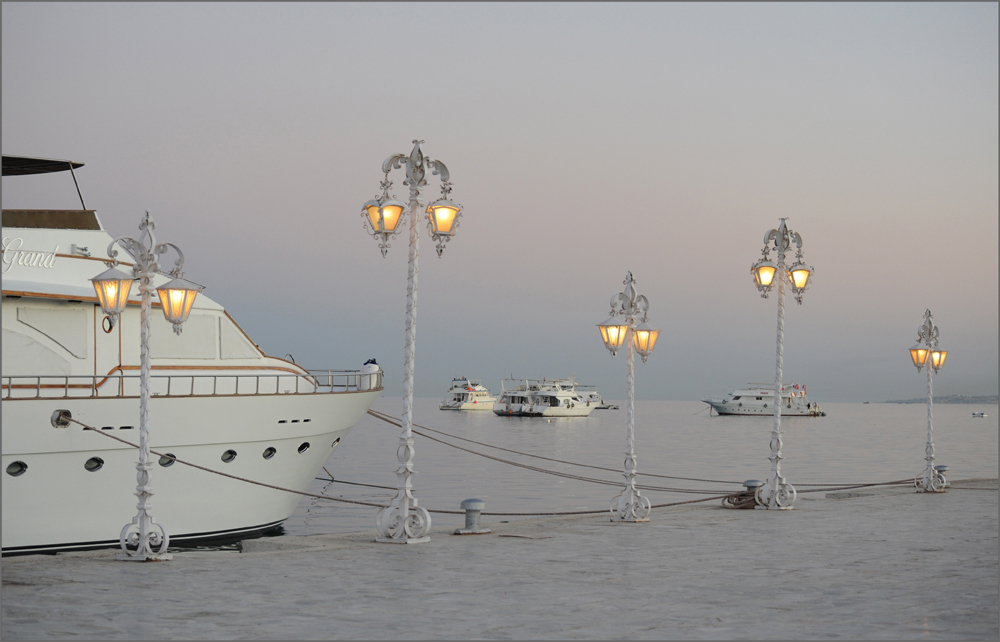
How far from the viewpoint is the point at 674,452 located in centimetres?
7456

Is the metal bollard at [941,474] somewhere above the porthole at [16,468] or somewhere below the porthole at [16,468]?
below

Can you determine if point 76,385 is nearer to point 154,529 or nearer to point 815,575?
point 154,529

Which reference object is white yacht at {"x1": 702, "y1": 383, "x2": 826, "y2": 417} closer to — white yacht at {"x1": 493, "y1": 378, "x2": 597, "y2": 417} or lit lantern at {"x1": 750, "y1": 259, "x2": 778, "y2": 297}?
white yacht at {"x1": 493, "y1": 378, "x2": 597, "y2": 417}

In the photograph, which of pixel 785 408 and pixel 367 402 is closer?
pixel 367 402

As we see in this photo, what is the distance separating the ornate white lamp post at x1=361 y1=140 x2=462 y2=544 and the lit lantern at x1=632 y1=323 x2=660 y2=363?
4004 mm

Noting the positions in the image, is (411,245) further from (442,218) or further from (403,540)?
(403,540)

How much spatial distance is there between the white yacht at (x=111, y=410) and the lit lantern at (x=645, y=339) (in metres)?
6.53

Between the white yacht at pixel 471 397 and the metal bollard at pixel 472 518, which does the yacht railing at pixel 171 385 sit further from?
the white yacht at pixel 471 397

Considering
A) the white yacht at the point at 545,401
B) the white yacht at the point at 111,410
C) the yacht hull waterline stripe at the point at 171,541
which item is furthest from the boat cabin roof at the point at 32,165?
the white yacht at the point at 545,401

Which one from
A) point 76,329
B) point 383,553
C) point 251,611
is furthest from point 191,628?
→ point 76,329

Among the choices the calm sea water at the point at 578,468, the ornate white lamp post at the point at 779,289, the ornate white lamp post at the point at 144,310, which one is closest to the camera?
the ornate white lamp post at the point at 144,310

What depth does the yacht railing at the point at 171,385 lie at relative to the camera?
14852 mm

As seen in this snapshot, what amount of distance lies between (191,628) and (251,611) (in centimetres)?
70

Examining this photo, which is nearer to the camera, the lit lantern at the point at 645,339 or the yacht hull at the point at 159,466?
the yacht hull at the point at 159,466
